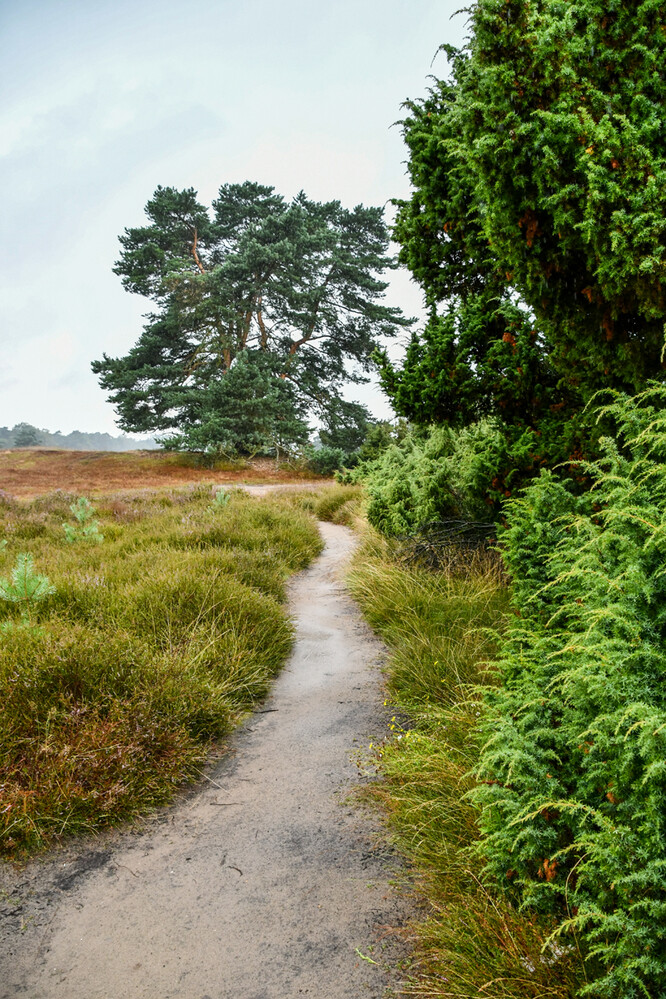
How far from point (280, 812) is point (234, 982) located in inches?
32.7

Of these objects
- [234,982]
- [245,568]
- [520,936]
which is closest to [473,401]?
[245,568]

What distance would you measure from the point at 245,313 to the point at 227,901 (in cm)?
2252

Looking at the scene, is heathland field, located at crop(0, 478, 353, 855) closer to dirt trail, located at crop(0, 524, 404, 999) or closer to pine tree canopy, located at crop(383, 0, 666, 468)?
dirt trail, located at crop(0, 524, 404, 999)

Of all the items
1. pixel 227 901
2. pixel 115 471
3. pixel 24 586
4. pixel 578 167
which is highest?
pixel 578 167

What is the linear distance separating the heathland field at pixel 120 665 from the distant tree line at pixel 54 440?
862 inches

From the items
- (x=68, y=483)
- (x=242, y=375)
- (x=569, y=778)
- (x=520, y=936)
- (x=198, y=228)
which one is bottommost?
(x=520, y=936)

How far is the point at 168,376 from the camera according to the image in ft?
71.0

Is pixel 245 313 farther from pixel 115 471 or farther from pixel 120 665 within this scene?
pixel 120 665

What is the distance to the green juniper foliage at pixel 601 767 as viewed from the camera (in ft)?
4.28

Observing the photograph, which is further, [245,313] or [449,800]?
[245,313]

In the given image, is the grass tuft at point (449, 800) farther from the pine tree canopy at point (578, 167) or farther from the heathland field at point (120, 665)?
the pine tree canopy at point (578, 167)

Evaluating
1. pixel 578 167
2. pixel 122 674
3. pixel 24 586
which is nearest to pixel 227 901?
pixel 122 674

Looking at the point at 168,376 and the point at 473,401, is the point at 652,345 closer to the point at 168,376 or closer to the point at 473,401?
the point at 473,401

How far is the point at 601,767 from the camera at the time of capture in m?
1.54
